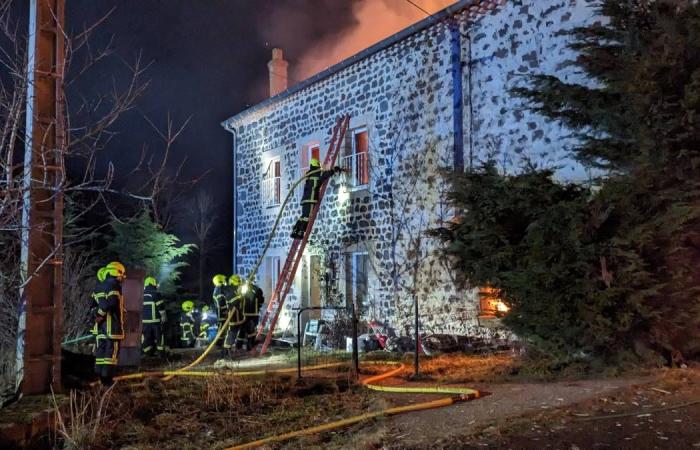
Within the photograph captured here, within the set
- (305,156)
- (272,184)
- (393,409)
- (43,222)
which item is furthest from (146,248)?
(393,409)

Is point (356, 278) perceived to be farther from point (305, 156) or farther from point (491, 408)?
point (491, 408)

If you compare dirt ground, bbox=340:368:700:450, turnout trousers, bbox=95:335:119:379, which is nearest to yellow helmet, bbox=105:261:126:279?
turnout trousers, bbox=95:335:119:379

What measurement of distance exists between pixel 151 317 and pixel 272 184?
23.1 ft

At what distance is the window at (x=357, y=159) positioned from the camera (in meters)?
15.3

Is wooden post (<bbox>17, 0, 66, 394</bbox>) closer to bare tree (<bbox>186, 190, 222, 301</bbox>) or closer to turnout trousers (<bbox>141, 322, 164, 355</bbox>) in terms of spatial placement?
turnout trousers (<bbox>141, 322, 164, 355</bbox>)

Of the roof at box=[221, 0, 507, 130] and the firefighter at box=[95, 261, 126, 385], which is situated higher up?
the roof at box=[221, 0, 507, 130]

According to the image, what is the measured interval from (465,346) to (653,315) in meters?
4.81

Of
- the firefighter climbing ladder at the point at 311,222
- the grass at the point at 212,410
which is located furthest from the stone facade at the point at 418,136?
the grass at the point at 212,410

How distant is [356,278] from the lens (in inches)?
605

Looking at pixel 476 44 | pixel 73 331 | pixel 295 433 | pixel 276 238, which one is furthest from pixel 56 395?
pixel 276 238

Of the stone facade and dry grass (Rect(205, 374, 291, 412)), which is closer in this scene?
dry grass (Rect(205, 374, 291, 412))

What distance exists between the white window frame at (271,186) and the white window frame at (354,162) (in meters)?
3.52

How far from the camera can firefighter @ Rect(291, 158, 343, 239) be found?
14.9m

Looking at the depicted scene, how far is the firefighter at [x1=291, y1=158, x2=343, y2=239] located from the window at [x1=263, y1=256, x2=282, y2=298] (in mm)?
3390
